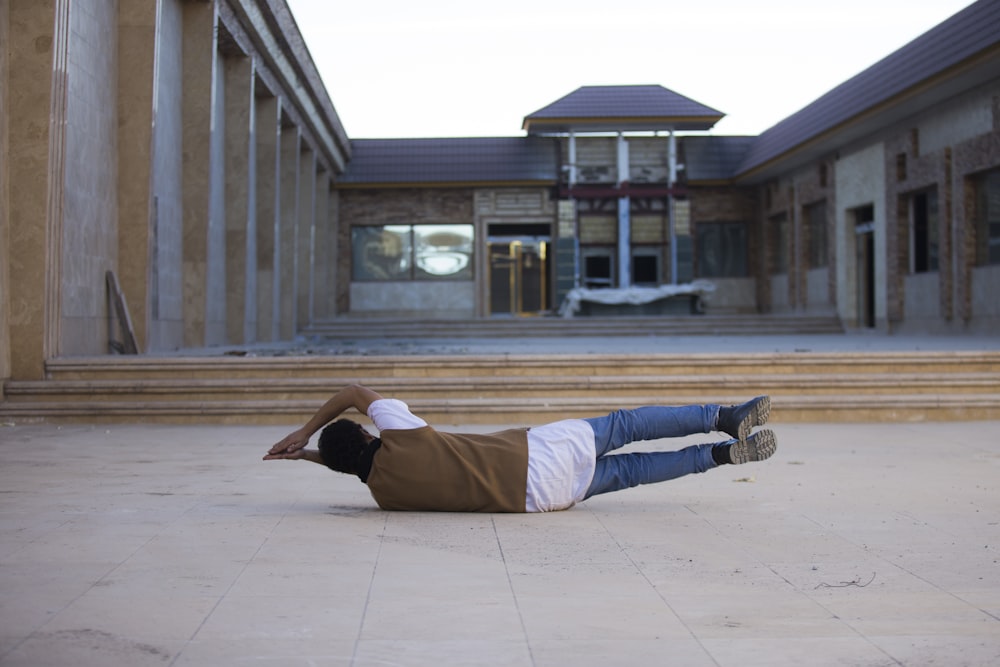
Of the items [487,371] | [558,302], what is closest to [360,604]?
[487,371]

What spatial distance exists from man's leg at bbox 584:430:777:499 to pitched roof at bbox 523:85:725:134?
2367 cm

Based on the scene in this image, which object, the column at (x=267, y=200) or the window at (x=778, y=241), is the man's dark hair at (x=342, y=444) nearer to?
the column at (x=267, y=200)

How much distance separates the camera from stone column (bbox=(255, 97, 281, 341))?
19859mm

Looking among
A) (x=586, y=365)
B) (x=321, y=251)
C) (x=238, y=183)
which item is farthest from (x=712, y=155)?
(x=586, y=365)

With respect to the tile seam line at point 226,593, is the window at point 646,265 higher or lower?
higher

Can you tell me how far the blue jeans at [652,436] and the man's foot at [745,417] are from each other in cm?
7

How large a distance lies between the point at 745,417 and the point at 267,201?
16.3 m

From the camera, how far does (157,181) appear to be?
529 inches

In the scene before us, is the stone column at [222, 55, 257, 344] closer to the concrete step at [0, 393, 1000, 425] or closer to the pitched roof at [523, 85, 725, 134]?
the concrete step at [0, 393, 1000, 425]

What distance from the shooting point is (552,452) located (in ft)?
16.1

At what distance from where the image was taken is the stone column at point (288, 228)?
22.5m

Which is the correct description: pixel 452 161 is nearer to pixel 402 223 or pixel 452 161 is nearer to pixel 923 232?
pixel 402 223

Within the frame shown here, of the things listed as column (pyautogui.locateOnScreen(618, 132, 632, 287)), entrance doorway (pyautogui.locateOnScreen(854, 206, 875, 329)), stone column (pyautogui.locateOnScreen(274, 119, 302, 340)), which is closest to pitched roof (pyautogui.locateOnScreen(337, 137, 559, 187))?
column (pyautogui.locateOnScreen(618, 132, 632, 287))

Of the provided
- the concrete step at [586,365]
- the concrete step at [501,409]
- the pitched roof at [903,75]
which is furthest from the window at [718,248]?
the concrete step at [501,409]
